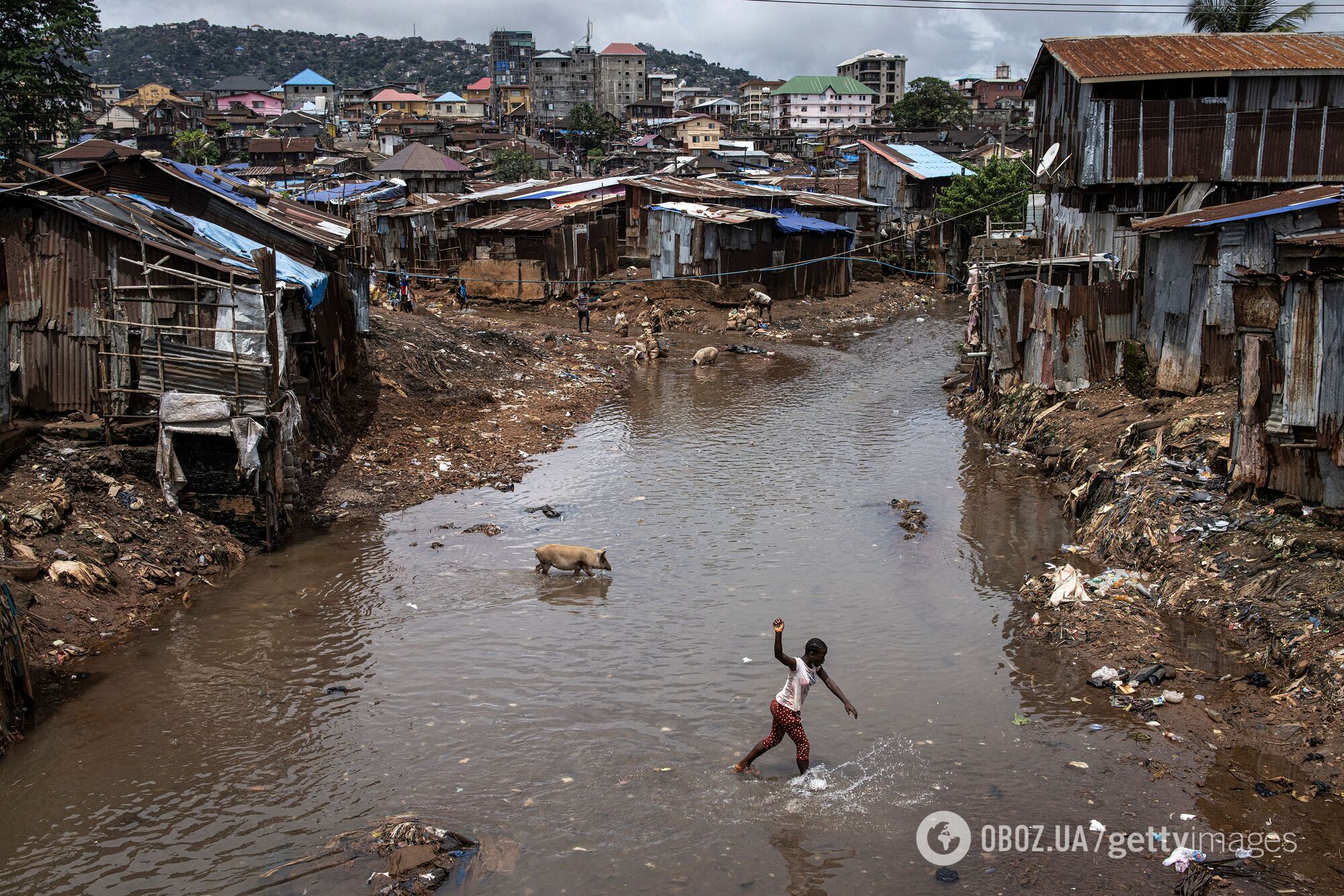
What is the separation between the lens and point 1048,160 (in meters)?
22.4

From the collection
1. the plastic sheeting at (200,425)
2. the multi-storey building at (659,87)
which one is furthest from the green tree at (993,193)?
the multi-storey building at (659,87)

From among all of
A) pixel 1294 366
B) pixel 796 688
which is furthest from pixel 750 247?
pixel 796 688

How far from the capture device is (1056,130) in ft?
74.8

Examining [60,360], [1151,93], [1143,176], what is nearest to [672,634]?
[60,360]

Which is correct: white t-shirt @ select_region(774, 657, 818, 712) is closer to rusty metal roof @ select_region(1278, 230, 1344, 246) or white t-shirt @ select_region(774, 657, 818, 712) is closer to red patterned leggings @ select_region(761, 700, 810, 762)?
red patterned leggings @ select_region(761, 700, 810, 762)

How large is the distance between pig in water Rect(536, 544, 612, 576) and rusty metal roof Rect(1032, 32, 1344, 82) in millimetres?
14514

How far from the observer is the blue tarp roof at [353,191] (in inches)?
1405

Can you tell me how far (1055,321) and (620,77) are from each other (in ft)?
314

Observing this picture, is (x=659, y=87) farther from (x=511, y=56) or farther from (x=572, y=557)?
(x=572, y=557)

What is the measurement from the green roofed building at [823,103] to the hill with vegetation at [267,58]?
51.9 meters

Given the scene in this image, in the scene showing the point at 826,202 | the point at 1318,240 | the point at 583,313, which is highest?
the point at 826,202

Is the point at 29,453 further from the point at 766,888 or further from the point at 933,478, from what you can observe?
the point at 933,478

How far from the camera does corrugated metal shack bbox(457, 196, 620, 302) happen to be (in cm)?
3025

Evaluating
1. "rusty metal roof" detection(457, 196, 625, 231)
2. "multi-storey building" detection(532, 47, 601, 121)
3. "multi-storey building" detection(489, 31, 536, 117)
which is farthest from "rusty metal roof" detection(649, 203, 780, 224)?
"multi-storey building" detection(489, 31, 536, 117)
